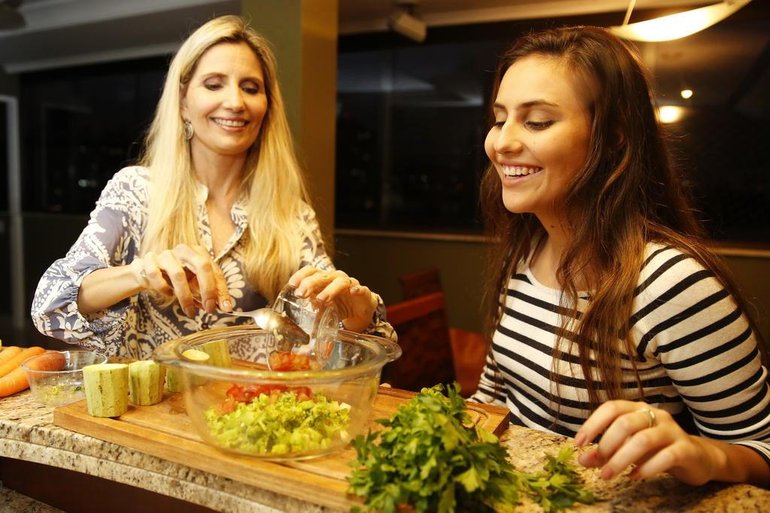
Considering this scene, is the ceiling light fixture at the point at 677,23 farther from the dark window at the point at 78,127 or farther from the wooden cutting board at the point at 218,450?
the dark window at the point at 78,127

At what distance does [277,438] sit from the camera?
100 cm

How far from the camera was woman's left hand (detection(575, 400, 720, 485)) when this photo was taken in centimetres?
89

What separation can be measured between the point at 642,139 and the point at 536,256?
0.39m

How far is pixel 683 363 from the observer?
1.21 m

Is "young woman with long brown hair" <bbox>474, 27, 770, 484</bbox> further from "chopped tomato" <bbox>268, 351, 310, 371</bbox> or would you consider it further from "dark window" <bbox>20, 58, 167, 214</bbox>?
"dark window" <bbox>20, 58, 167, 214</bbox>

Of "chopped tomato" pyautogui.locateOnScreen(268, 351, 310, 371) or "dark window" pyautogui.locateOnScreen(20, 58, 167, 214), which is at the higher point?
"dark window" pyautogui.locateOnScreen(20, 58, 167, 214)

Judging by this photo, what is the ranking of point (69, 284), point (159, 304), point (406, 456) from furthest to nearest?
point (159, 304), point (69, 284), point (406, 456)

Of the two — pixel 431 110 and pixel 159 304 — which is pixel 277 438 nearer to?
pixel 159 304

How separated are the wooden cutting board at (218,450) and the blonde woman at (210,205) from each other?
0.44m

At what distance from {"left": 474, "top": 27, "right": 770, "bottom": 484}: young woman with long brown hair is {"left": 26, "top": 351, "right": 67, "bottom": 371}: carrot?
102 centimetres

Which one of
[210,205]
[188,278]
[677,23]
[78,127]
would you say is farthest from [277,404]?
[78,127]

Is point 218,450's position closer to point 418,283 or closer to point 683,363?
point 683,363

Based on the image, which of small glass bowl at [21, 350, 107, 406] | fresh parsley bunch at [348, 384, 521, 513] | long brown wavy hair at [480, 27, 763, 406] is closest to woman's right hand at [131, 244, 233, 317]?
small glass bowl at [21, 350, 107, 406]

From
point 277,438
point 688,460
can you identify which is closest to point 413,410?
point 277,438
